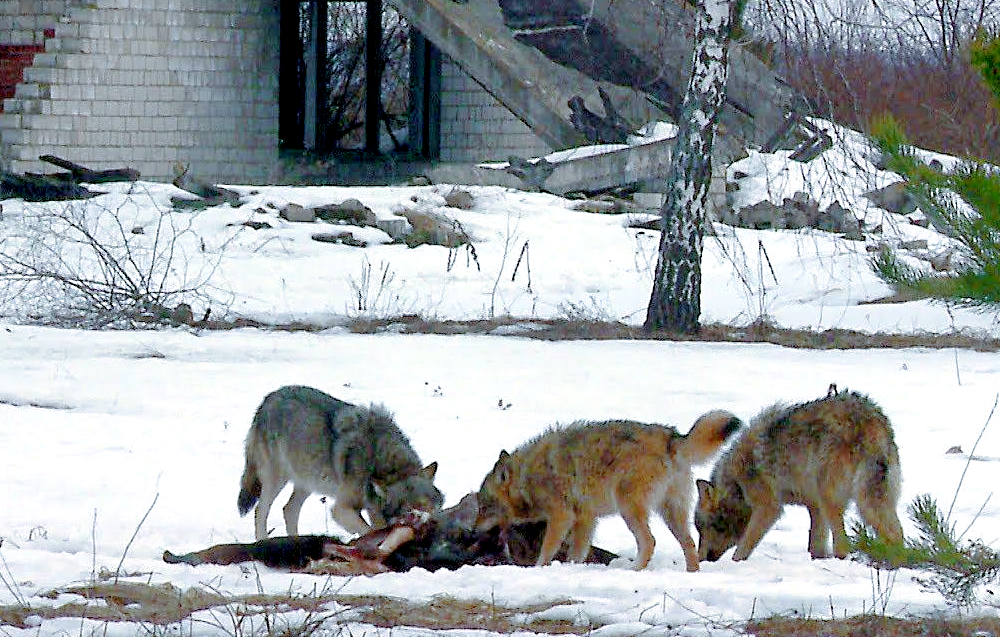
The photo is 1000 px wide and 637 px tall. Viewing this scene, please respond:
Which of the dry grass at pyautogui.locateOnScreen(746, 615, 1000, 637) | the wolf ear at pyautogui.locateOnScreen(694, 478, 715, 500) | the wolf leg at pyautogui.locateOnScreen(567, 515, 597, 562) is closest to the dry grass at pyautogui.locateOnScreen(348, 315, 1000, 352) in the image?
the wolf ear at pyautogui.locateOnScreen(694, 478, 715, 500)

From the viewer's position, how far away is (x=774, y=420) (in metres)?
7.35

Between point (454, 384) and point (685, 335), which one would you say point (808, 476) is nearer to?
point (454, 384)

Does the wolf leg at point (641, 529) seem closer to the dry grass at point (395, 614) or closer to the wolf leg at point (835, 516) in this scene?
the wolf leg at point (835, 516)

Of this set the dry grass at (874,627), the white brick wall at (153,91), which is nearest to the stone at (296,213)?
the white brick wall at (153,91)

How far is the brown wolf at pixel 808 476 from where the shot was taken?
22.8ft

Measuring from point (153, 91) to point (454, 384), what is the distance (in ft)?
44.1

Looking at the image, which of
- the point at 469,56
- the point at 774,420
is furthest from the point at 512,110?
the point at 774,420

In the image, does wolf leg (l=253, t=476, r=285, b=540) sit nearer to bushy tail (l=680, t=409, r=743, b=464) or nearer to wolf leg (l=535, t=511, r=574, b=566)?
wolf leg (l=535, t=511, r=574, b=566)

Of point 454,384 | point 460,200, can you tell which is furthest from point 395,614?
point 460,200

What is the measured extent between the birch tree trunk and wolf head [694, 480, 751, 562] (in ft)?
21.5

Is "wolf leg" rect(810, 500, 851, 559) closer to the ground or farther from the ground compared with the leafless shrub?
closer to the ground

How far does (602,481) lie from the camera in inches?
276

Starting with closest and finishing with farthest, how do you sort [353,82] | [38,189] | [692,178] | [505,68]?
[692,178]
[38,189]
[505,68]
[353,82]

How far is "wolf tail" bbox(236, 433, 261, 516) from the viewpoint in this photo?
26.2ft
